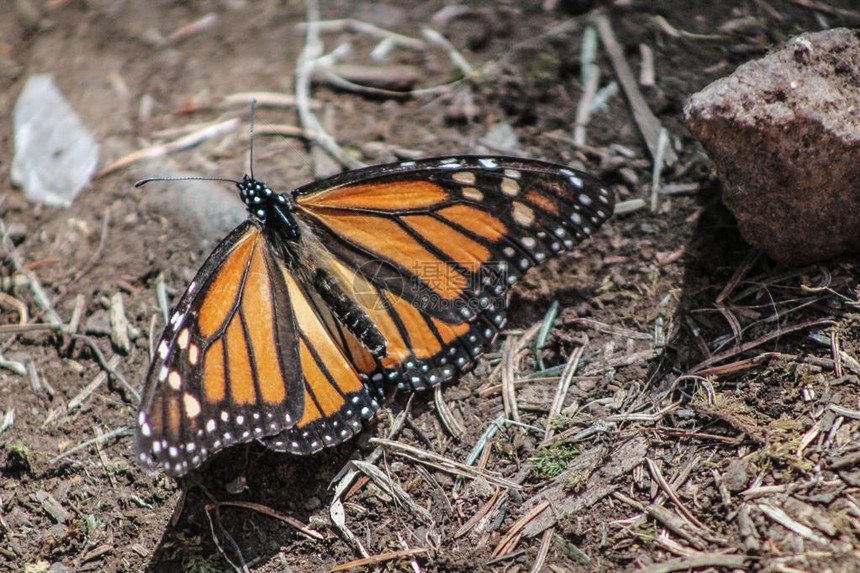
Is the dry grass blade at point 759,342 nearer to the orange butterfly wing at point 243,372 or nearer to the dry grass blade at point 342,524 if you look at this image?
the orange butterfly wing at point 243,372

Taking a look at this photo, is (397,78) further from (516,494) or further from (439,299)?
(516,494)

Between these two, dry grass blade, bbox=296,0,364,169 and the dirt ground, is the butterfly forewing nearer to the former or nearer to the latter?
the dirt ground

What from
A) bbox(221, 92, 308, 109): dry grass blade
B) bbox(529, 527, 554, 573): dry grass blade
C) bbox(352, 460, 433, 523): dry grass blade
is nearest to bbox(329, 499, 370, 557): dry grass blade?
bbox(352, 460, 433, 523): dry grass blade

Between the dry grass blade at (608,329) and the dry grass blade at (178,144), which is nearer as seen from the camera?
the dry grass blade at (608,329)

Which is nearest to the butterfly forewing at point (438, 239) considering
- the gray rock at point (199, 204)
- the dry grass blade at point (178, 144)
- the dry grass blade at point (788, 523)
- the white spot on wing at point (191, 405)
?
the gray rock at point (199, 204)

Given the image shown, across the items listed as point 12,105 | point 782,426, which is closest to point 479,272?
point 782,426

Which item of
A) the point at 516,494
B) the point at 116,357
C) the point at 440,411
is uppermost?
the point at 116,357
